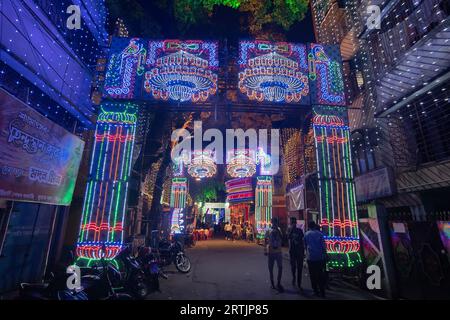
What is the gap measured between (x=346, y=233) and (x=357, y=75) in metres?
8.41

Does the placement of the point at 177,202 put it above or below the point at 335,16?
below

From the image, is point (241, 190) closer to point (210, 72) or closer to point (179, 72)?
point (210, 72)

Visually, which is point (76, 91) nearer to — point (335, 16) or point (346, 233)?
point (346, 233)

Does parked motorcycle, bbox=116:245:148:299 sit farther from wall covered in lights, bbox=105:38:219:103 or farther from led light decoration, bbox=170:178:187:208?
led light decoration, bbox=170:178:187:208

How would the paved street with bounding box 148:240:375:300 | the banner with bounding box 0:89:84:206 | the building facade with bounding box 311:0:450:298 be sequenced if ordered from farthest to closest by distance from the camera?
the paved street with bounding box 148:240:375:300 < the building facade with bounding box 311:0:450:298 < the banner with bounding box 0:89:84:206

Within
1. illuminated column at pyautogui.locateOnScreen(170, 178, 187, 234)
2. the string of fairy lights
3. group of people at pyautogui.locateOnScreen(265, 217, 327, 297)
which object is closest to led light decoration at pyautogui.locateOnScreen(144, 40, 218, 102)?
the string of fairy lights

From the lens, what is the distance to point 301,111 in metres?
9.12

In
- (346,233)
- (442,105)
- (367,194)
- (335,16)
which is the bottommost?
(346,233)

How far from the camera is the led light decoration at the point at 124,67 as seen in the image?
328 inches

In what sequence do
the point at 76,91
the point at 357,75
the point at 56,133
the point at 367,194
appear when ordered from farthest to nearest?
the point at 357,75 < the point at 367,194 < the point at 76,91 < the point at 56,133

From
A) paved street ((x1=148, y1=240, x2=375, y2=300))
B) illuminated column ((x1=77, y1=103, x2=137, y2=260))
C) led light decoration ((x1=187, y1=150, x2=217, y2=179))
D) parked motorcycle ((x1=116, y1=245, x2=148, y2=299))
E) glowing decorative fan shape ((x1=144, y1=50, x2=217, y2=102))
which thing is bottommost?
paved street ((x1=148, y1=240, x2=375, y2=300))

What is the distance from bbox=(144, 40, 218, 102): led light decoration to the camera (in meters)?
8.53

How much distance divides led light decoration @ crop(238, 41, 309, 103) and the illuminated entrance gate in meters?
0.04
